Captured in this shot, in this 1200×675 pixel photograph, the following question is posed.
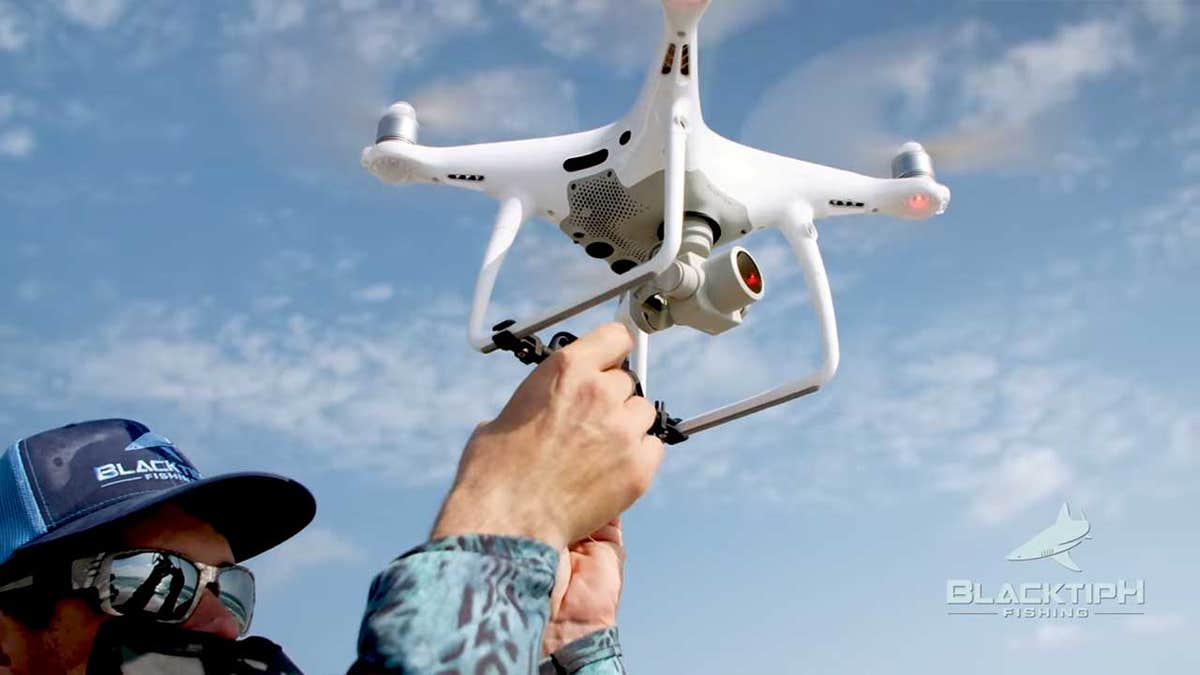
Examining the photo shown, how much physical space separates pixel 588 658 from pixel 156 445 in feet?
3.68

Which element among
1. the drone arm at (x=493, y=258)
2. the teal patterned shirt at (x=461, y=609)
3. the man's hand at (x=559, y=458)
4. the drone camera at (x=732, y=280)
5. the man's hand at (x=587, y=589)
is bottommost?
the teal patterned shirt at (x=461, y=609)

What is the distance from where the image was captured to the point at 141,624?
1981 millimetres

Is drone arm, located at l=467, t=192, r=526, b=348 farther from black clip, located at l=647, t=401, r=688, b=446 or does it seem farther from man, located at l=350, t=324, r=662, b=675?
man, located at l=350, t=324, r=662, b=675

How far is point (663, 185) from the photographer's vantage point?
22.0 ft

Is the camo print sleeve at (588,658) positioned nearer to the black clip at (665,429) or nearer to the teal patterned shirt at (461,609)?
the black clip at (665,429)

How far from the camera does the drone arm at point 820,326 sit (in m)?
5.13

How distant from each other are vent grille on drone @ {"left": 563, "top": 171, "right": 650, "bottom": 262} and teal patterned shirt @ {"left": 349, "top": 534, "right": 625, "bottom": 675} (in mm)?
5637

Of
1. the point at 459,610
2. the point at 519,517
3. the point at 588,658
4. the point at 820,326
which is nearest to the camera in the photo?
the point at 459,610

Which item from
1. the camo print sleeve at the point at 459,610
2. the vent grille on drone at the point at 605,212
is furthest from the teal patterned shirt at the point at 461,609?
the vent grille on drone at the point at 605,212

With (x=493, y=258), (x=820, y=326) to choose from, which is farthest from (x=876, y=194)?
(x=493, y=258)

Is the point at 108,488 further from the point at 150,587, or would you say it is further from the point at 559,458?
the point at 559,458

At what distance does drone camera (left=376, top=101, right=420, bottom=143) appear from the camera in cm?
782

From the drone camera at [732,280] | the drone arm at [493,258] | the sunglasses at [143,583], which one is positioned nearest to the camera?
the sunglasses at [143,583]

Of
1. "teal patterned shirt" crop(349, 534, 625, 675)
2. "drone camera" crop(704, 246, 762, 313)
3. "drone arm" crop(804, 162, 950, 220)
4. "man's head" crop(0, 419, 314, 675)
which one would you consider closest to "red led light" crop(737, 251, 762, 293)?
"drone camera" crop(704, 246, 762, 313)
